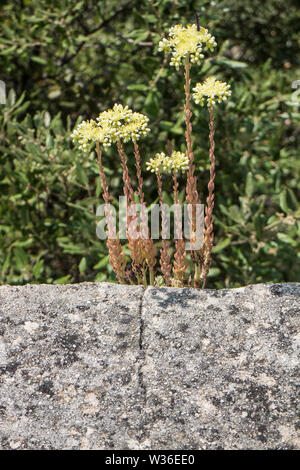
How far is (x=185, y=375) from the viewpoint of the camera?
1563mm

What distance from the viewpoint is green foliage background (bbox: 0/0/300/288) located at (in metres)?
2.63

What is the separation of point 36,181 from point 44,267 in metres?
0.44

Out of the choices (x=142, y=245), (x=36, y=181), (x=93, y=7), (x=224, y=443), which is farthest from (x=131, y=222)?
(x=93, y=7)

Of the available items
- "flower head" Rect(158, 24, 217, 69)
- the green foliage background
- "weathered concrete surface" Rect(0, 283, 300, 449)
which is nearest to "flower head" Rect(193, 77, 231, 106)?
"flower head" Rect(158, 24, 217, 69)

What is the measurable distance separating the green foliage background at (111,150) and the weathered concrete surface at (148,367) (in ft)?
2.31

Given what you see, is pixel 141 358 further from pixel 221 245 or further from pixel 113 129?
pixel 221 245

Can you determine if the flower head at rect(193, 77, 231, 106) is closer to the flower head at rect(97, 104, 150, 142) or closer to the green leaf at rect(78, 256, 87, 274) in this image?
the flower head at rect(97, 104, 150, 142)

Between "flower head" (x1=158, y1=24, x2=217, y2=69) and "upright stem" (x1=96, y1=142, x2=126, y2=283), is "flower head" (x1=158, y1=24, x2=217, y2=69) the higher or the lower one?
the higher one

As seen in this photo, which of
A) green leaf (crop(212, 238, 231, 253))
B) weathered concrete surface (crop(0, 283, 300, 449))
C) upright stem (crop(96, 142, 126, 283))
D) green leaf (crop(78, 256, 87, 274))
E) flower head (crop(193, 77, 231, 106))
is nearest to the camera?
weathered concrete surface (crop(0, 283, 300, 449))

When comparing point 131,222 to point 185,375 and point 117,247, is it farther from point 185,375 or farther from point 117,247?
point 185,375

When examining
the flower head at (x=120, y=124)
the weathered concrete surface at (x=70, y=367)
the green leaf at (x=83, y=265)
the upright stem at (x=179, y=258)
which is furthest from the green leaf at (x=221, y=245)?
the flower head at (x=120, y=124)

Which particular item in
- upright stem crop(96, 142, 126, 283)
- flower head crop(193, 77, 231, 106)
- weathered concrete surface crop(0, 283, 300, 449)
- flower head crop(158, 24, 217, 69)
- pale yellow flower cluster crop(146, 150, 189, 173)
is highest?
flower head crop(158, 24, 217, 69)

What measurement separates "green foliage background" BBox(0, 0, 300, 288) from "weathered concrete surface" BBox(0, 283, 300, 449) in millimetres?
705

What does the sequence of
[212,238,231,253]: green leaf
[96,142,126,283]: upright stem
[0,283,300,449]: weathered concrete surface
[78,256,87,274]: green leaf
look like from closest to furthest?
[0,283,300,449]: weathered concrete surface, [96,142,126,283]: upright stem, [78,256,87,274]: green leaf, [212,238,231,253]: green leaf
